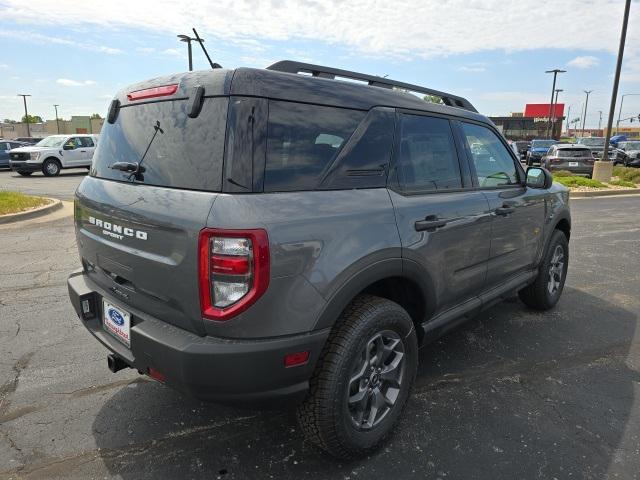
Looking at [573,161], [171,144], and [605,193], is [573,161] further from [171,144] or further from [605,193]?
[171,144]

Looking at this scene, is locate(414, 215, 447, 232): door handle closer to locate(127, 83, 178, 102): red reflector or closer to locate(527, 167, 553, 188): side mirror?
locate(127, 83, 178, 102): red reflector

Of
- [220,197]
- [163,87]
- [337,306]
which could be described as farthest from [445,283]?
[163,87]

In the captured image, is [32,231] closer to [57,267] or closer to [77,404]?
[57,267]

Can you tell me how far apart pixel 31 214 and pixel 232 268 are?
864cm

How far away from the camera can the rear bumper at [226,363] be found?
6.44ft

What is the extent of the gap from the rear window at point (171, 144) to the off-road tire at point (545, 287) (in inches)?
135

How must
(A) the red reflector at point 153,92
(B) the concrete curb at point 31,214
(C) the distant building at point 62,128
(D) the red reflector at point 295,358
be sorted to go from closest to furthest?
(D) the red reflector at point 295,358 → (A) the red reflector at point 153,92 → (B) the concrete curb at point 31,214 → (C) the distant building at point 62,128

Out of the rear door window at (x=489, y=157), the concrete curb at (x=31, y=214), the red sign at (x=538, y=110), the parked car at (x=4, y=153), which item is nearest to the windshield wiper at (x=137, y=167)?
the rear door window at (x=489, y=157)

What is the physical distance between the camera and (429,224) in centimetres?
269

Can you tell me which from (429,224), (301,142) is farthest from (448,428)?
(301,142)

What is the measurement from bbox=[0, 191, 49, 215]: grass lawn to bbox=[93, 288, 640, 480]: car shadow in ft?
24.3

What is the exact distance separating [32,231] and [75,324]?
475 cm

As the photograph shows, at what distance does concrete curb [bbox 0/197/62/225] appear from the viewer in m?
8.33

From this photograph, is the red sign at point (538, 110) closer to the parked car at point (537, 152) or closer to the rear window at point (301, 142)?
the parked car at point (537, 152)
